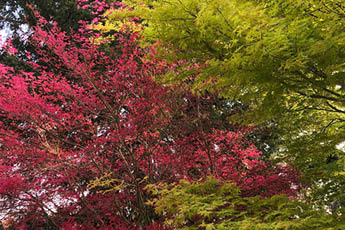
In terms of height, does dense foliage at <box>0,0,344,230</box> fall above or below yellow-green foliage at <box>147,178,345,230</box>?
above

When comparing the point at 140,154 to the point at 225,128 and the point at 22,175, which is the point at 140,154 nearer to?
the point at 22,175

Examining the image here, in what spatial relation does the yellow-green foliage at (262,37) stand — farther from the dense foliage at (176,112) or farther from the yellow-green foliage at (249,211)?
the yellow-green foliage at (249,211)

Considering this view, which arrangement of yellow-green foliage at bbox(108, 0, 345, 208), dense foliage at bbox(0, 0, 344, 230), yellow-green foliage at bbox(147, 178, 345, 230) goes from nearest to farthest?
yellow-green foliage at bbox(108, 0, 345, 208), dense foliage at bbox(0, 0, 344, 230), yellow-green foliage at bbox(147, 178, 345, 230)

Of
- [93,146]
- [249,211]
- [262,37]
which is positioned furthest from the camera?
[93,146]

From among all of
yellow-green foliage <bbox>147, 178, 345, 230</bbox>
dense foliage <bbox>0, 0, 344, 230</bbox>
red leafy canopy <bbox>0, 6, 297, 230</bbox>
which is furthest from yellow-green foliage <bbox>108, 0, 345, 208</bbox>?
red leafy canopy <bbox>0, 6, 297, 230</bbox>

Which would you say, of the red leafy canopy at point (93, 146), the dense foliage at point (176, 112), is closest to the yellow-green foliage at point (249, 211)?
the dense foliage at point (176, 112)

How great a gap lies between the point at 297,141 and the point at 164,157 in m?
3.07

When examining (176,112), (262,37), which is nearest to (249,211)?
(262,37)

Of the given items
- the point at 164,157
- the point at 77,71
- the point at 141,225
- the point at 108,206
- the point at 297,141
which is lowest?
the point at 141,225

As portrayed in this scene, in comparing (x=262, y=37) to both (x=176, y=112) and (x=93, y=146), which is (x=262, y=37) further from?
(x=93, y=146)

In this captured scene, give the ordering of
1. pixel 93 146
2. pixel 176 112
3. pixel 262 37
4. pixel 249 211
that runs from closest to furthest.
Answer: pixel 262 37
pixel 249 211
pixel 93 146
pixel 176 112

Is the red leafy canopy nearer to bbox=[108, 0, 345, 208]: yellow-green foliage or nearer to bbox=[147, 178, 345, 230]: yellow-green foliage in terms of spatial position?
bbox=[147, 178, 345, 230]: yellow-green foliage

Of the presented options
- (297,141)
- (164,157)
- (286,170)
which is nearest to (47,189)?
(164,157)

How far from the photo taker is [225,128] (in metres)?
10.2
